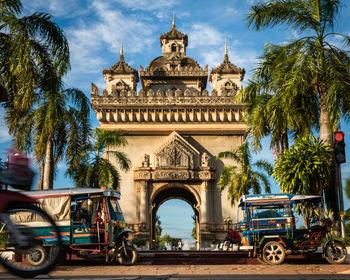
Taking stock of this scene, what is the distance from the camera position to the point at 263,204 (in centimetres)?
1418

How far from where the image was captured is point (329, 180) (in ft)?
56.1

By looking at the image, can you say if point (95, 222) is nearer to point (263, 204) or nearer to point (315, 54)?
point (263, 204)

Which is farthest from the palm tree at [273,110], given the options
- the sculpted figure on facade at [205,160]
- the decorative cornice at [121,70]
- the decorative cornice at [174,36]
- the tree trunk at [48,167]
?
the decorative cornice at [174,36]

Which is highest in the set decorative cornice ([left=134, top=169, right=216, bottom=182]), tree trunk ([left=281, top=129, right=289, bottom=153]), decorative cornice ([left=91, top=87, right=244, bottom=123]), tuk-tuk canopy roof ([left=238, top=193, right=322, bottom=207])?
decorative cornice ([left=91, top=87, right=244, bottom=123])

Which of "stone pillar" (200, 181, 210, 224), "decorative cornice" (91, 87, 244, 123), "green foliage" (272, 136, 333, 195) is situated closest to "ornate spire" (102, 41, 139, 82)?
"decorative cornice" (91, 87, 244, 123)

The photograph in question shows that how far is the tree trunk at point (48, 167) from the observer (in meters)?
18.0

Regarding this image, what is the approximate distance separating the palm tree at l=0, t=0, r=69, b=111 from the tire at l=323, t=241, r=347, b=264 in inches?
470

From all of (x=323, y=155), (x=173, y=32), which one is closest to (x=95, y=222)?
(x=323, y=155)

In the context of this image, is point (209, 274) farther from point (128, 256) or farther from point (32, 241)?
point (32, 241)

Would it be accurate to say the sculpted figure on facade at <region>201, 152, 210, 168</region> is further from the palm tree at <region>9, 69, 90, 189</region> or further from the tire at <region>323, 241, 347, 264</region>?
the tire at <region>323, 241, 347, 264</region>

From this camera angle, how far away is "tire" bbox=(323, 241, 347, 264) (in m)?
13.0

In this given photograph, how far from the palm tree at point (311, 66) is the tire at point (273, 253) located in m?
4.51

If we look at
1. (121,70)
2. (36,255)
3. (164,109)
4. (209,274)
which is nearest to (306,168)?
(209,274)

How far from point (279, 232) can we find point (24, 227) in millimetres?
11077
